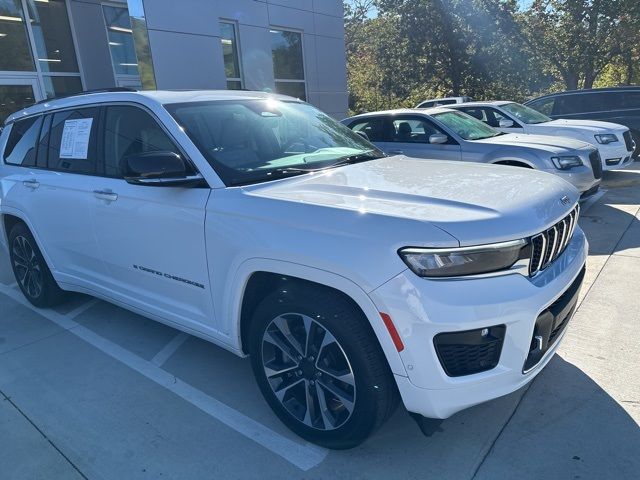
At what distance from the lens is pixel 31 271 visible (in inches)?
185

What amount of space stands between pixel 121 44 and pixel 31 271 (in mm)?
8738

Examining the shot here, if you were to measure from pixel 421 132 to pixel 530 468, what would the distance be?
620 cm

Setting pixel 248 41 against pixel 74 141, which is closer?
pixel 74 141

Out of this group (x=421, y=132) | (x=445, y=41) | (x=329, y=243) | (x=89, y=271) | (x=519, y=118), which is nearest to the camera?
(x=329, y=243)

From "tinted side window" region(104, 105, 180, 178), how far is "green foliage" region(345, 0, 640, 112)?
21.4 m

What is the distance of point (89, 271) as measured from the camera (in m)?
3.99

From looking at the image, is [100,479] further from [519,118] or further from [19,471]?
[519,118]

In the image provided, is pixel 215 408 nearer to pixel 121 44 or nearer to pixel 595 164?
pixel 595 164

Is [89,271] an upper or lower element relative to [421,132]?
lower

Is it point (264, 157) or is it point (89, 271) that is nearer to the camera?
point (264, 157)

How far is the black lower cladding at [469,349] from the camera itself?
2.14m

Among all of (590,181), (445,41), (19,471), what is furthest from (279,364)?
(445,41)

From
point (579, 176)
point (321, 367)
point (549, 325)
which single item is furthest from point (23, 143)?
point (579, 176)

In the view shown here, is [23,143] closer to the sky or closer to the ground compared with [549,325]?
closer to the sky
